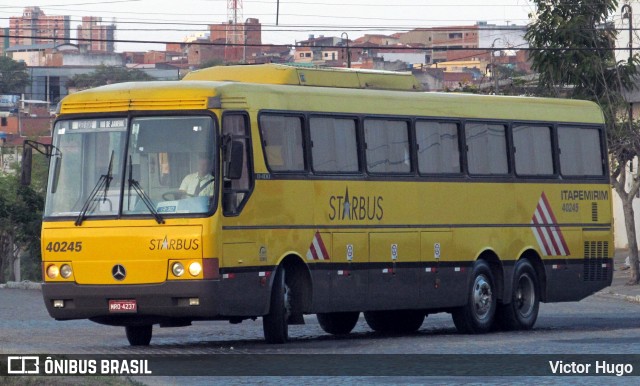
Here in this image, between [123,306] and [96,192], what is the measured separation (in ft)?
4.56

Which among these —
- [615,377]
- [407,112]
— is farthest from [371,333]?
[615,377]

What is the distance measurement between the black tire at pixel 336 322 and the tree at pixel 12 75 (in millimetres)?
129357

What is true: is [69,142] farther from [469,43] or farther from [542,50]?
[469,43]

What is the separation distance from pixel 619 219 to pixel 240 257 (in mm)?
35315

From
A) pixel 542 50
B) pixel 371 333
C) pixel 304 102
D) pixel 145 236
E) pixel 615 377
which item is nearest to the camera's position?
pixel 615 377

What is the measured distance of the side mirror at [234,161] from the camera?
1730 centimetres

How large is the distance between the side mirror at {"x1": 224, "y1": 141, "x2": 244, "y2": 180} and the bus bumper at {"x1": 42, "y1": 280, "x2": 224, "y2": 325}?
117 centimetres

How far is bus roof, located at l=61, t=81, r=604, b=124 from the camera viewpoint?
17859 millimetres

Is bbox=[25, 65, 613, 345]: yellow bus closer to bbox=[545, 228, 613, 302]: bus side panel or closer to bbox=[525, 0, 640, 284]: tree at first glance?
bbox=[545, 228, 613, 302]: bus side panel

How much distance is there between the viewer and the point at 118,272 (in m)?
17.4

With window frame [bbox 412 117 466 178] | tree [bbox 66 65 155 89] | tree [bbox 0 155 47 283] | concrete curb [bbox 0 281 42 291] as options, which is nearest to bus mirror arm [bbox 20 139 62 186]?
window frame [bbox 412 117 466 178]

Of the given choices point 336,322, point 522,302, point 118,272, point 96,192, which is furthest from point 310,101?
point 522,302

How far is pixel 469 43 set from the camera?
18950cm

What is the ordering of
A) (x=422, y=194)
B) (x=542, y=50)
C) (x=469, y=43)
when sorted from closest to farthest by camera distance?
1. (x=422, y=194)
2. (x=542, y=50)
3. (x=469, y=43)
